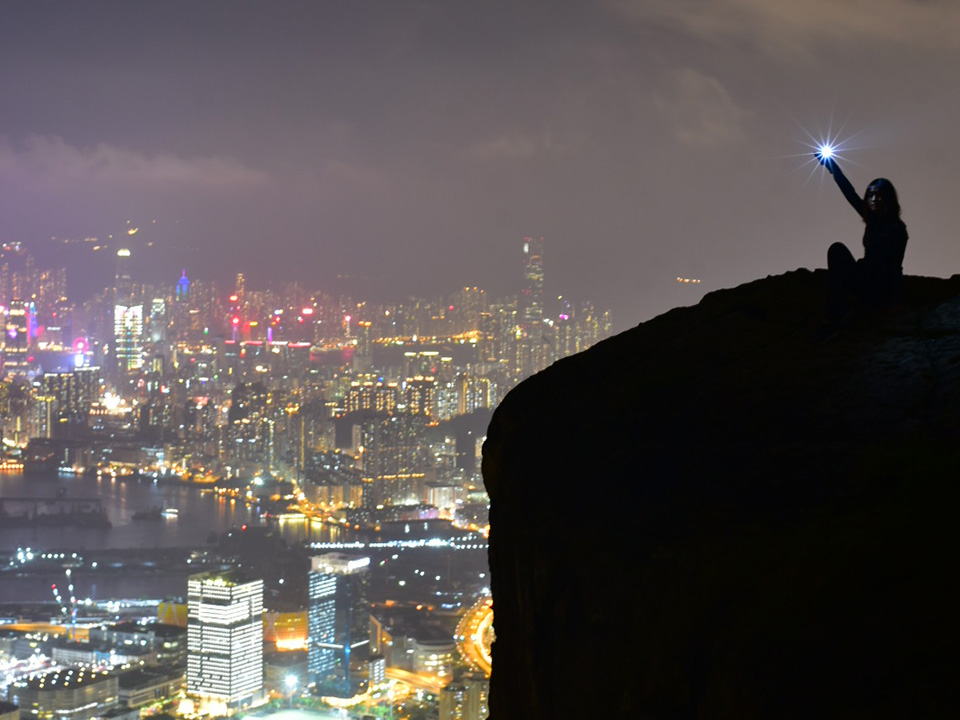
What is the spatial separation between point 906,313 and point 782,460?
545mm

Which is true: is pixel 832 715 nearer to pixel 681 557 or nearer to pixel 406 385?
pixel 681 557

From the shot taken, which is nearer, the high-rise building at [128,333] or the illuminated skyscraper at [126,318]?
the high-rise building at [128,333]

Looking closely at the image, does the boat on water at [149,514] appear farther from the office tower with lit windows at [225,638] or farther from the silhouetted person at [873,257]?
the silhouetted person at [873,257]

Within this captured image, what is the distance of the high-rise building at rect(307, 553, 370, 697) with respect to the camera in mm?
12492

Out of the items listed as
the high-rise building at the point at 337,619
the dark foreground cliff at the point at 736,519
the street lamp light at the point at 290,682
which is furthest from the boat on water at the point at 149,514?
the dark foreground cliff at the point at 736,519

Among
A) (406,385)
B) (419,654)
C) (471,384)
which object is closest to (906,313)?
(419,654)

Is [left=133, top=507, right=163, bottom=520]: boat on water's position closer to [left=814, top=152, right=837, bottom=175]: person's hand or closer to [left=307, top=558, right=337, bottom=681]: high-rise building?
[left=307, top=558, right=337, bottom=681]: high-rise building

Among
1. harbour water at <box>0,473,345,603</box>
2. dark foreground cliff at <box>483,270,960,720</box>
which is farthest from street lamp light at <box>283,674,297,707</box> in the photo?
dark foreground cliff at <box>483,270,960,720</box>

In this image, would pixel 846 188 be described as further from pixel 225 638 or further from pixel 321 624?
pixel 321 624

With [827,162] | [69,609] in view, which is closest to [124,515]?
[69,609]

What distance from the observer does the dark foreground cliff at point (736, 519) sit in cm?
124

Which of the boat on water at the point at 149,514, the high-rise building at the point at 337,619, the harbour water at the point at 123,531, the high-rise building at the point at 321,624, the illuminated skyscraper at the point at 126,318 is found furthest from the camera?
the illuminated skyscraper at the point at 126,318

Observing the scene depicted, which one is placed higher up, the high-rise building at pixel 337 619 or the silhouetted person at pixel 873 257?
the silhouetted person at pixel 873 257

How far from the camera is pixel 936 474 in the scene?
141cm
